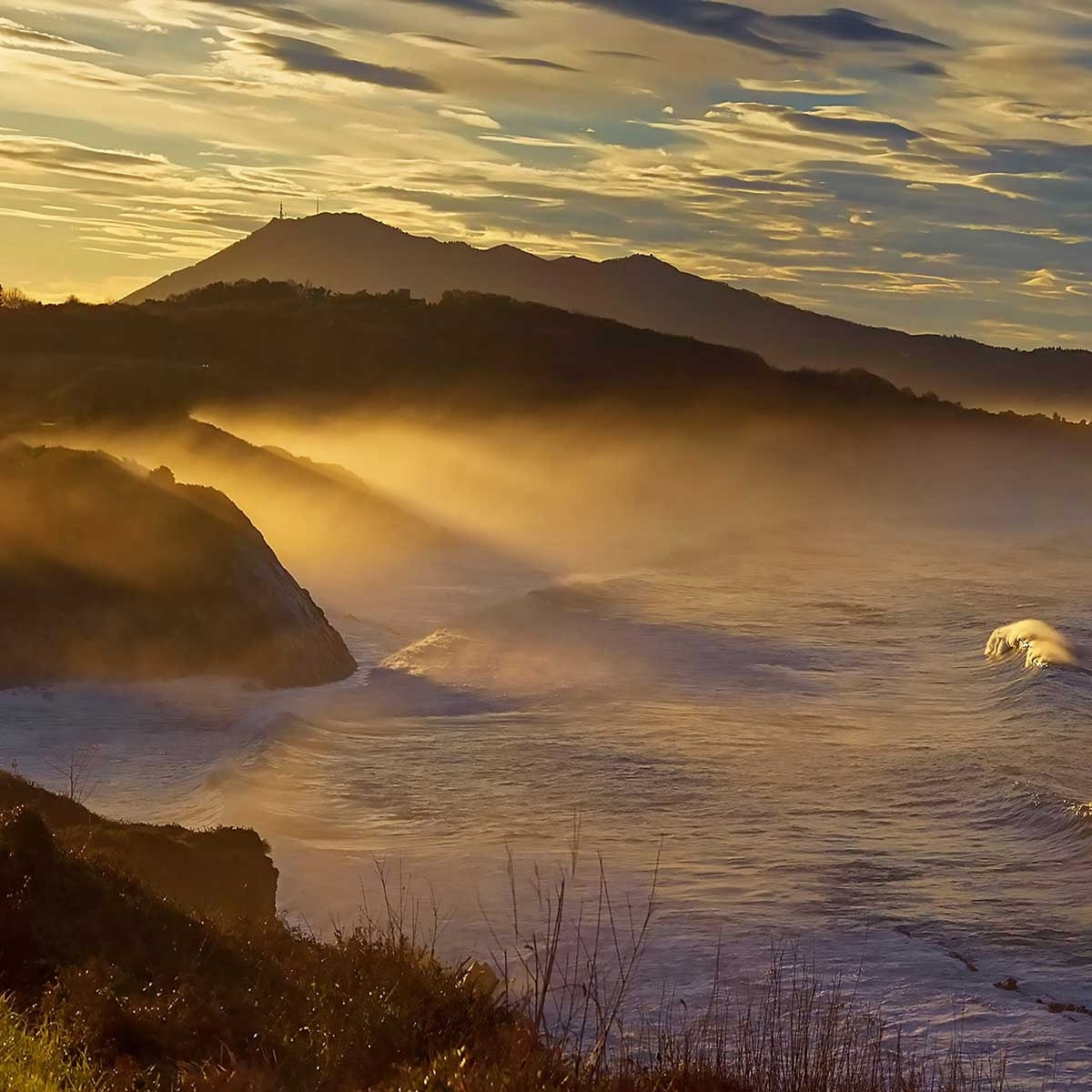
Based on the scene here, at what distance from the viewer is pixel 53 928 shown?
9.75 meters

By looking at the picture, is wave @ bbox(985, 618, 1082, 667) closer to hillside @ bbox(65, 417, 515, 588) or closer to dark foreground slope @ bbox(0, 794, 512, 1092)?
hillside @ bbox(65, 417, 515, 588)

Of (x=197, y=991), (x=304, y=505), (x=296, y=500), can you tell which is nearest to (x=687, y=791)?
(x=197, y=991)

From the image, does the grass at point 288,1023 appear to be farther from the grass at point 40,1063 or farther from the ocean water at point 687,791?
the ocean water at point 687,791

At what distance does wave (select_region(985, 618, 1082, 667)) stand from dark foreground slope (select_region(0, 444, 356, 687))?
14.4 meters

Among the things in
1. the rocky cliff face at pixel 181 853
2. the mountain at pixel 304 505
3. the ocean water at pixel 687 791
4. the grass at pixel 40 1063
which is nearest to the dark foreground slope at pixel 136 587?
the ocean water at pixel 687 791

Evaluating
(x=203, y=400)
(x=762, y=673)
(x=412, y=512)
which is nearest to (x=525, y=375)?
(x=203, y=400)

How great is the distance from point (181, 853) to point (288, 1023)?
5.37 metres

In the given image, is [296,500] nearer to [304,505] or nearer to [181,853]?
[304,505]

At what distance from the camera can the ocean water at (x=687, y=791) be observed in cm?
1467

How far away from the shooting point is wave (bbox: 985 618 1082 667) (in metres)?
34.3

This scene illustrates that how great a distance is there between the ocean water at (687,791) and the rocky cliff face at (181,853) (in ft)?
2.00

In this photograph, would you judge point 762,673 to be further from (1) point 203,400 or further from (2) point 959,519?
(2) point 959,519

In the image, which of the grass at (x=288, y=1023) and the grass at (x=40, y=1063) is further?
the grass at (x=288, y=1023)

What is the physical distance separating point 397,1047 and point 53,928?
2.30 meters
